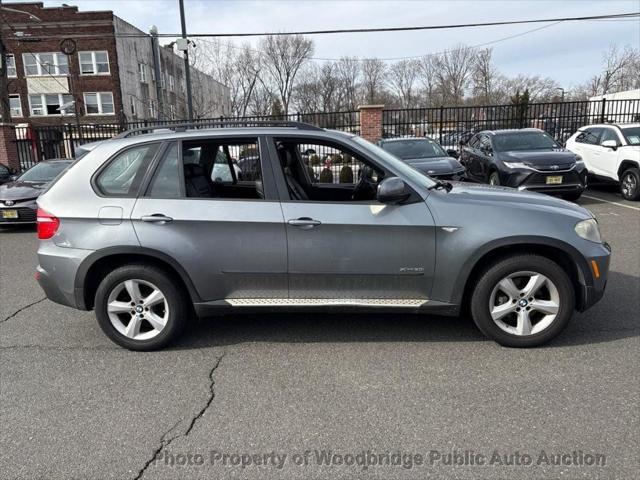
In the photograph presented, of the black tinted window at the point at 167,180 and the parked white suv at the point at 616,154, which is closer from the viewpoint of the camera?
the black tinted window at the point at 167,180

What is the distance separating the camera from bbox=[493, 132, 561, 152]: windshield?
1098cm

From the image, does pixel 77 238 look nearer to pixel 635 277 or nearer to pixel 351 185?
pixel 351 185

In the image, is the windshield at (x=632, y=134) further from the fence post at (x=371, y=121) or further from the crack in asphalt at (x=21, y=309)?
the crack in asphalt at (x=21, y=309)

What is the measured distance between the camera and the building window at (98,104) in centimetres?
3903

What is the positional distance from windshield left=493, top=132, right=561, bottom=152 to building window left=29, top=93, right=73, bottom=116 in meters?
37.9

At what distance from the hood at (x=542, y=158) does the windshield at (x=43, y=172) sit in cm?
988

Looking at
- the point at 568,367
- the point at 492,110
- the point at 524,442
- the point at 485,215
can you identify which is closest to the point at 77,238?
the point at 485,215

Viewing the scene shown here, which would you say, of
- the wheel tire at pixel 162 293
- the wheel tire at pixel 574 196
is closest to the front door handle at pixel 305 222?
the wheel tire at pixel 162 293

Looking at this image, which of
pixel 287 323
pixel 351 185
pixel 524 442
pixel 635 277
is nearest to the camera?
pixel 524 442

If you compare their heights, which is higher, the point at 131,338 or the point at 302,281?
the point at 302,281

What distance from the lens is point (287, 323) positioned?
447cm

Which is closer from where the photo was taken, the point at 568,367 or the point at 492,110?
the point at 568,367

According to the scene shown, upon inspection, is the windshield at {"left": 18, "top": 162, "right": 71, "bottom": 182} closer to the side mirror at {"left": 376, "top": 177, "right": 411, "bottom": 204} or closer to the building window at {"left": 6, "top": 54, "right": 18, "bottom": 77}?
the side mirror at {"left": 376, "top": 177, "right": 411, "bottom": 204}

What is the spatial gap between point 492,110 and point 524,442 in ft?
60.9
